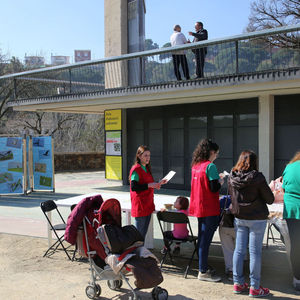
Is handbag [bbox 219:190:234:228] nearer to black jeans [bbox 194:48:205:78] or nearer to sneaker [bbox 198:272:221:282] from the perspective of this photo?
sneaker [bbox 198:272:221:282]

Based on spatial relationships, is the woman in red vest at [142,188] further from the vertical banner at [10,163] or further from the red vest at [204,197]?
the vertical banner at [10,163]

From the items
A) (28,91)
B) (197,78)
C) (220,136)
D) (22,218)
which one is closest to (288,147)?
(220,136)

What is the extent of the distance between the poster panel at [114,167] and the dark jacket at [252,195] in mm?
10878

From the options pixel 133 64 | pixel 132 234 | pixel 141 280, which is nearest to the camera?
pixel 141 280

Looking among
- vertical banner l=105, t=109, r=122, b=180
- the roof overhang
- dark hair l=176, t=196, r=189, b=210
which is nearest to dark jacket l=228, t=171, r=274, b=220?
dark hair l=176, t=196, r=189, b=210

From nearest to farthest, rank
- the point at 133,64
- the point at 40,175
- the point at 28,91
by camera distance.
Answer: the point at 40,175 → the point at 133,64 → the point at 28,91

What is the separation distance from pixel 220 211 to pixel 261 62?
594cm

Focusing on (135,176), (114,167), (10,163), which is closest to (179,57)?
(114,167)

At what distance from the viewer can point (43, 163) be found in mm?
13688

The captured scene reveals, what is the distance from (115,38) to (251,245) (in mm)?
12617

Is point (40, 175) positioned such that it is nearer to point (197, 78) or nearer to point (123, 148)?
point (123, 148)

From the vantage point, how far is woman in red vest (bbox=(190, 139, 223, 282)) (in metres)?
4.98

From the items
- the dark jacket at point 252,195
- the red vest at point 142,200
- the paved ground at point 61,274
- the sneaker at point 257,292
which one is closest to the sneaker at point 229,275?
the paved ground at point 61,274

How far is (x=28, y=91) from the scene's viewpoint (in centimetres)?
2555
